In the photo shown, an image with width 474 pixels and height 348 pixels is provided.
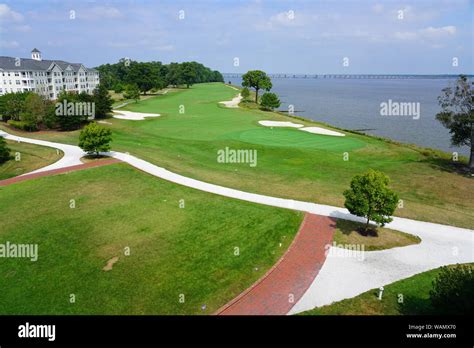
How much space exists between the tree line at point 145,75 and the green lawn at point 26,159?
193 ft

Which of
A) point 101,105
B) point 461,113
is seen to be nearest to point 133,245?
point 461,113

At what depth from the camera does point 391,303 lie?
51.4ft

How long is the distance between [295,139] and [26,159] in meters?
34.9

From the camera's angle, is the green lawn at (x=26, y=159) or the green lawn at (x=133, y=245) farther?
the green lawn at (x=26, y=159)

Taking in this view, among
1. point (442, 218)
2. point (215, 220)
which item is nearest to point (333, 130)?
point (442, 218)

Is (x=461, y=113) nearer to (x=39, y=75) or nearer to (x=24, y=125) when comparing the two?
(x=24, y=125)

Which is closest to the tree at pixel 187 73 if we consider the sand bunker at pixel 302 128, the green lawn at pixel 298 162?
the green lawn at pixel 298 162

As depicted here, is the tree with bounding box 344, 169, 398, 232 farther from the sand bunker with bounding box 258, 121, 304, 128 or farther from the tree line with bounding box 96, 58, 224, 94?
the tree line with bounding box 96, 58, 224, 94

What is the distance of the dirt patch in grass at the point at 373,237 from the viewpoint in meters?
20.8

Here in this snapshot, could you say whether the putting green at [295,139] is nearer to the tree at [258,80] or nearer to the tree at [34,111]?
the tree at [34,111]

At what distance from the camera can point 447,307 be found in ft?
42.1

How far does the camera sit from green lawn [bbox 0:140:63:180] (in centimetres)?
3566

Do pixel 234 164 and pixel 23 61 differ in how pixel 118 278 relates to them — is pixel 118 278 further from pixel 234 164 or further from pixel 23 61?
pixel 23 61

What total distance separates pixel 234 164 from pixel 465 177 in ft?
76.8
